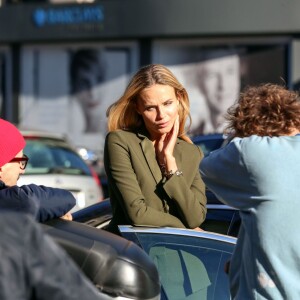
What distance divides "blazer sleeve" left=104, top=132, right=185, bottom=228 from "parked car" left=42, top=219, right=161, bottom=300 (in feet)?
3.92

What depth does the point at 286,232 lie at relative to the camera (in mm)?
3072

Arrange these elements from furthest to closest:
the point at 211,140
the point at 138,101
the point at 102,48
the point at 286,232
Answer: the point at 102,48, the point at 211,140, the point at 138,101, the point at 286,232

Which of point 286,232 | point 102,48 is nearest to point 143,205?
point 286,232

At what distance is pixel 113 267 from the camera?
2637 millimetres

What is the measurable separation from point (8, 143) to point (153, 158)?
105 cm

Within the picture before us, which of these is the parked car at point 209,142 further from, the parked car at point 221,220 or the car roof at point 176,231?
the car roof at point 176,231

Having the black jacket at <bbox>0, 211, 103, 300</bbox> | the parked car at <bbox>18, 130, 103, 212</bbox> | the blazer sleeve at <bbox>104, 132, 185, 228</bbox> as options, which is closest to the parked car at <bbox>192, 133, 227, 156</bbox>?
the parked car at <bbox>18, 130, 103, 212</bbox>

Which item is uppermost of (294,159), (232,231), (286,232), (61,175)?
(294,159)

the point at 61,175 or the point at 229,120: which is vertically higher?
the point at 229,120

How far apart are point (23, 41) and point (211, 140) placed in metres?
16.1

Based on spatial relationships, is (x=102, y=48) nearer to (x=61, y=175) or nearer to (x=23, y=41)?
(x=23, y=41)

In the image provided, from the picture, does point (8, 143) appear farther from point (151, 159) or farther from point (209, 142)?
point (209, 142)

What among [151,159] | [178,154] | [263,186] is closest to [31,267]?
[263,186]

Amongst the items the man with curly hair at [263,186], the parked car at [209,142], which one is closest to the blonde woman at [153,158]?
the man with curly hair at [263,186]
